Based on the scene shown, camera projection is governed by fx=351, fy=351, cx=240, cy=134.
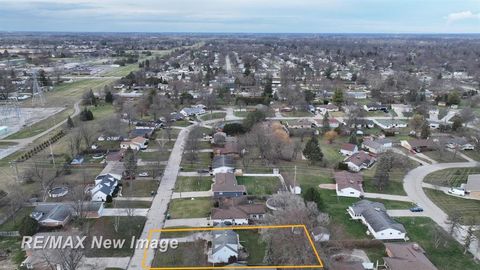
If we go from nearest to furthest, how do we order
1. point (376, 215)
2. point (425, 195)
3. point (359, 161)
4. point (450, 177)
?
point (376, 215) → point (425, 195) → point (450, 177) → point (359, 161)

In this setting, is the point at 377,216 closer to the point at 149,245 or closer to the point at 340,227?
the point at 340,227

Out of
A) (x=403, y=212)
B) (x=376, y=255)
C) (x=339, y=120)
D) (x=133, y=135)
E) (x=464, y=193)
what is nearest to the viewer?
(x=376, y=255)

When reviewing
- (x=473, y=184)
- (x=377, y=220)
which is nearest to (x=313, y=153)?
(x=377, y=220)

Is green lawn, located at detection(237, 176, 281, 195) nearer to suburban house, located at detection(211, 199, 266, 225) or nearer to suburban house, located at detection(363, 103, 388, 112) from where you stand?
suburban house, located at detection(211, 199, 266, 225)

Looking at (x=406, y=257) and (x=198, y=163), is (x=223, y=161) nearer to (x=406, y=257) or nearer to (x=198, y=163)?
(x=198, y=163)

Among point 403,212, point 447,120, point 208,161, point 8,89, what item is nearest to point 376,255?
point 403,212
